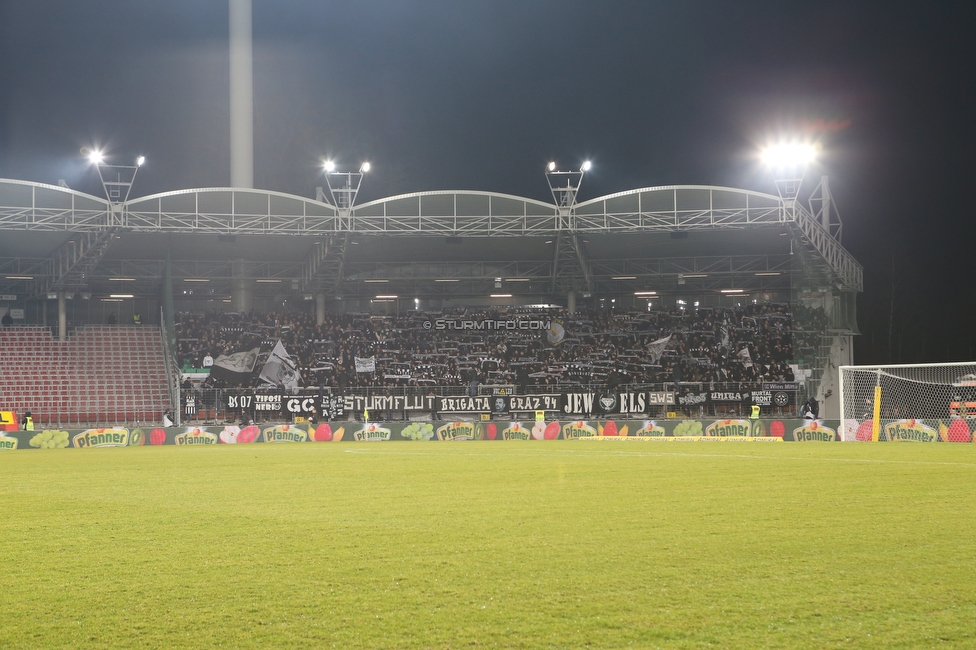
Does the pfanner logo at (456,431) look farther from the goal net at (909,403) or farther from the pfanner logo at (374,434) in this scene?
the goal net at (909,403)

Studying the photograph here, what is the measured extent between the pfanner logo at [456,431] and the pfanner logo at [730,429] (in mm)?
9523

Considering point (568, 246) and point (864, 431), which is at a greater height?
Result: point (568, 246)

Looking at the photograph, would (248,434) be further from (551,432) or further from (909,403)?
(909,403)

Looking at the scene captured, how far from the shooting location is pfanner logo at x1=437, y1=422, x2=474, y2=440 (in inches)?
1363

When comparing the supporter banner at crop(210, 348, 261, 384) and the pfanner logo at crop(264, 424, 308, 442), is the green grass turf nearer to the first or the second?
the pfanner logo at crop(264, 424, 308, 442)

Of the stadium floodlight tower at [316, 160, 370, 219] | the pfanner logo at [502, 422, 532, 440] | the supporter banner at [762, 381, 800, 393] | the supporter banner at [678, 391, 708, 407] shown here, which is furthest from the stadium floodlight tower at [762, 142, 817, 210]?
the stadium floodlight tower at [316, 160, 370, 219]

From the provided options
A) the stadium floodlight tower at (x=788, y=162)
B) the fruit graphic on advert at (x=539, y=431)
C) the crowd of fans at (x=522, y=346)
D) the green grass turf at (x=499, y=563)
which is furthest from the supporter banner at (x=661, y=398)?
the green grass turf at (x=499, y=563)

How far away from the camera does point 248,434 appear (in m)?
32.8

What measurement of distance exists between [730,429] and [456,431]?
10.8 m

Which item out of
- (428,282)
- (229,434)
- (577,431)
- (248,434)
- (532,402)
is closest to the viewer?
(229,434)

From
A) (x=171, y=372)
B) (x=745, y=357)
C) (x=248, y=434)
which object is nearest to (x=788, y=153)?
(x=745, y=357)

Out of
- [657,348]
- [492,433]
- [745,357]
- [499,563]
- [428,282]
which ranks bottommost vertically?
[492,433]

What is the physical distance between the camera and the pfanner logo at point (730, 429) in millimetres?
30734

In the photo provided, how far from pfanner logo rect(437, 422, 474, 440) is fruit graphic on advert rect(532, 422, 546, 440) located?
8.71ft
